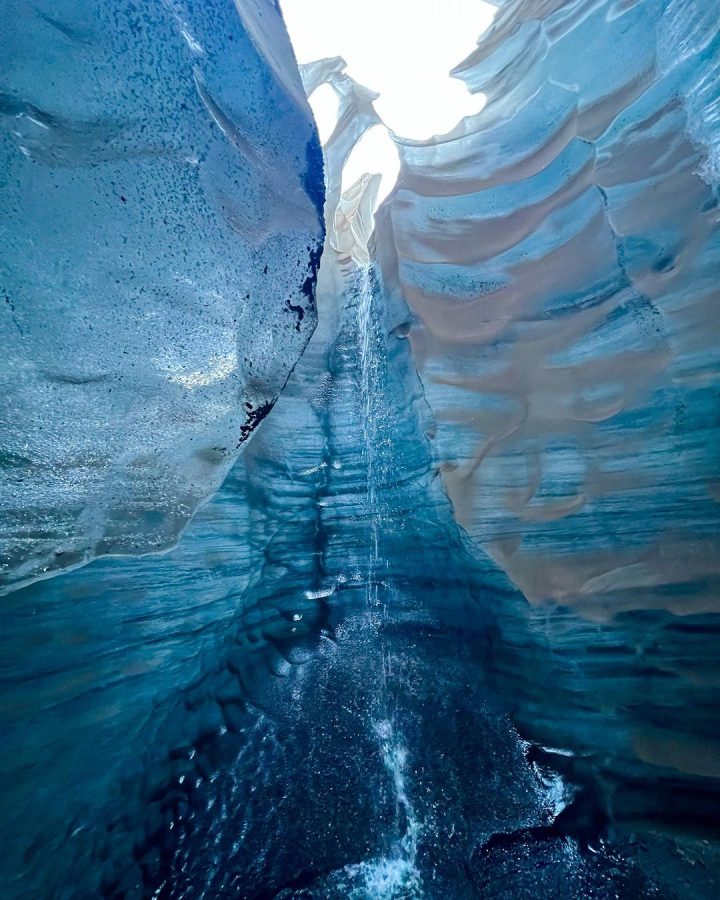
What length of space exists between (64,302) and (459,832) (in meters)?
3.52

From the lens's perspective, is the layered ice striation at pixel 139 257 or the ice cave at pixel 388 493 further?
the ice cave at pixel 388 493

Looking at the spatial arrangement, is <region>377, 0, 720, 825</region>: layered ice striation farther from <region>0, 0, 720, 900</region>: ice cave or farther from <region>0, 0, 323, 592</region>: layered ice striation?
<region>0, 0, 323, 592</region>: layered ice striation

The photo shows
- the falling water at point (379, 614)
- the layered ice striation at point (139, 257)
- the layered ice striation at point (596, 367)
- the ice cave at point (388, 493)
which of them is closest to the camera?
the layered ice striation at point (139, 257)

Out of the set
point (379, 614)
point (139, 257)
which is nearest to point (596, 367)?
point (379, 614)

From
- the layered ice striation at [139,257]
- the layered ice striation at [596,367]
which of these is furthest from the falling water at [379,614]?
the layered ice striation at [139,257]

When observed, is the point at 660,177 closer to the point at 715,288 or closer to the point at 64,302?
the point at 715,288

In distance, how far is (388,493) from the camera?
409cm

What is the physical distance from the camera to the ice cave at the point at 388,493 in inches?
80.5

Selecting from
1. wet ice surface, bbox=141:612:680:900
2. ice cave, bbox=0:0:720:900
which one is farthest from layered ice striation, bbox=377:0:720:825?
wet ice surface, bbox=141:612:680:900

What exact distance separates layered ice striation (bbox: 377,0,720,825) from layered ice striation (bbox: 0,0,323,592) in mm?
1672

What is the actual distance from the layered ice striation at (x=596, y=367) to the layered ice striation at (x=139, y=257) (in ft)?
5.49

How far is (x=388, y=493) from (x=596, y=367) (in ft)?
6.56

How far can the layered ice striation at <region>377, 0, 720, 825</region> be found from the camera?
2609 millimetres

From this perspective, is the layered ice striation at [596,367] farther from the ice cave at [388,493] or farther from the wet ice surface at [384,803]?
the wet ice surface at [384,803]
